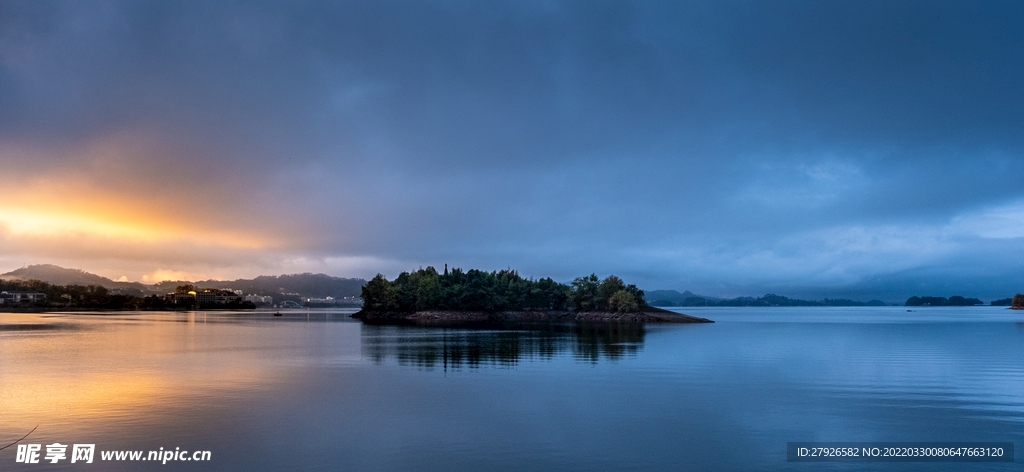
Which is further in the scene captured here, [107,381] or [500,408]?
[107,381]

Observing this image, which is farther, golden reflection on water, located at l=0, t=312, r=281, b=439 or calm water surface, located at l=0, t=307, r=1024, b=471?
golden reflection on water, located at l=0, t=312, r=281, b=439

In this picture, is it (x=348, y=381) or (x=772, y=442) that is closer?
(x=772, y=442)

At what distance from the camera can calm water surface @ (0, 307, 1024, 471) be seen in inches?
931

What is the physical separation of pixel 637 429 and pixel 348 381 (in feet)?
75.9

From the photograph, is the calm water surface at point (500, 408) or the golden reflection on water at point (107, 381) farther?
the golden reflection on water at point (107, 381)

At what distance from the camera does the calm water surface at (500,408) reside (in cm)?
2366

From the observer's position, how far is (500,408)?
107 ft

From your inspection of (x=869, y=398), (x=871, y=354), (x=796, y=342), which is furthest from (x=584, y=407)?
(x=796, y=342)

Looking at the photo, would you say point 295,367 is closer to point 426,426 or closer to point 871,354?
point 426,426

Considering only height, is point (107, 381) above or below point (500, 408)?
above

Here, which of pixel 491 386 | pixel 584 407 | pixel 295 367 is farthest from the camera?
pixel 295 367

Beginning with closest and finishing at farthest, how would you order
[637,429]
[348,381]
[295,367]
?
[637,429], [348,381], [295,367]

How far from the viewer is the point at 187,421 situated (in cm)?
2891

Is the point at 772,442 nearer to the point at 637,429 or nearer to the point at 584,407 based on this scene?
the point at 637,429
